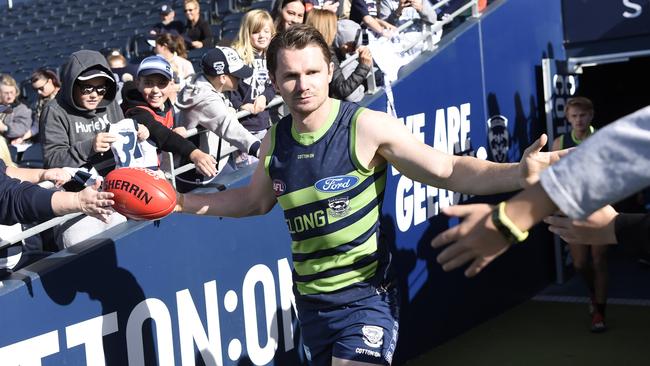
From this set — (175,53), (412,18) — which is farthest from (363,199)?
(175,53)

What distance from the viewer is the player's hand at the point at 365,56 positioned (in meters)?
6.80

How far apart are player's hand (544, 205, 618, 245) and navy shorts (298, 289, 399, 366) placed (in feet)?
4.95

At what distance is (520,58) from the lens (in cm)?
914

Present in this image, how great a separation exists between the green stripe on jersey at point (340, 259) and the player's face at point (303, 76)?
64 centimetres

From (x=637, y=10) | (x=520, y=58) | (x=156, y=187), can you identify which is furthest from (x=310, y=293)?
(x=637, y=10)

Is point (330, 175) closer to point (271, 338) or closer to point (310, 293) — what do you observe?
point (310, 293)

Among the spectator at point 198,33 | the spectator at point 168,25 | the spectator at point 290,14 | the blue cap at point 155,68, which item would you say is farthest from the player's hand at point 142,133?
the spectator at point 168,25

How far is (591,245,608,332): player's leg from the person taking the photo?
7.83m

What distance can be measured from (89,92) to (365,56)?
2.34 m

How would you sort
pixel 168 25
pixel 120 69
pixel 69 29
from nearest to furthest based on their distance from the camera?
pixel 120 69
pixel 168 25
pixel 69 29

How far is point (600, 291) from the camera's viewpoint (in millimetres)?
7836

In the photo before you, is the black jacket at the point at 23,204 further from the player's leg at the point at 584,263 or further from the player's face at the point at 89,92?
the player's leg at the point at 584,263

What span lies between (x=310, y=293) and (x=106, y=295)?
1298 mm

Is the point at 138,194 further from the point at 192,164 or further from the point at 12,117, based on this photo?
the point at 12,117
